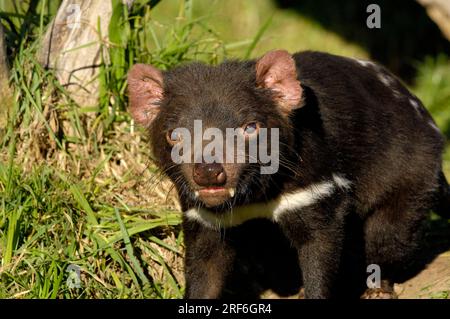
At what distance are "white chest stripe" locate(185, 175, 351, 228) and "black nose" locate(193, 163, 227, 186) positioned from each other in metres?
0.57

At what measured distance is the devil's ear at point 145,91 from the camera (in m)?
4.77

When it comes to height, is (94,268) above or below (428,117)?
below

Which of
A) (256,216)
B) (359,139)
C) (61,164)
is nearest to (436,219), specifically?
(359,139)

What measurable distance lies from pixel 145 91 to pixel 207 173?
0.88 m

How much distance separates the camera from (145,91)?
4.84 meters

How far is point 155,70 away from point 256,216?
968mm

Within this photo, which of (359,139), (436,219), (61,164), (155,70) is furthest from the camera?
(436,219)

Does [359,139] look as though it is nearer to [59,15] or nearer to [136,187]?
[136,187]

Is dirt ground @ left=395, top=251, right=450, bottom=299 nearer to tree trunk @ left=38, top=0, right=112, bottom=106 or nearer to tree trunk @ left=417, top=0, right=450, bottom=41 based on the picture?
tree trunk @ left=417, top=0, right=450, bottom=41

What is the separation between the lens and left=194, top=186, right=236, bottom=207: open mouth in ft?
14.1

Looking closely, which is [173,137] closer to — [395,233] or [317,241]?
[317,241]

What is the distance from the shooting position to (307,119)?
4.88 meters
